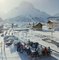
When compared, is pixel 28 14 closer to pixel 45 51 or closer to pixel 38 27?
pixel 38 27

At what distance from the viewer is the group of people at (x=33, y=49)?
1.45 metres

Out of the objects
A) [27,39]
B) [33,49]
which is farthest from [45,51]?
[27,39]

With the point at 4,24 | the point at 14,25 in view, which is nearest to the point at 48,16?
the point at 14,25

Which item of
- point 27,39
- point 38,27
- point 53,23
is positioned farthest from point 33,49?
point 53,23

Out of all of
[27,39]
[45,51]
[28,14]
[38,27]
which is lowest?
[45,51]

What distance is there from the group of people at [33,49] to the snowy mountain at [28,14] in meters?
0.26

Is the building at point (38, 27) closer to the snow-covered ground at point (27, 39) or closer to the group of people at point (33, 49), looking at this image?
the snow-covered ground at point (27, 39)

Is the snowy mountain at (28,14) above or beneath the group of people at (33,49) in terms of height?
above

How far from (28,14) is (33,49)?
38cm

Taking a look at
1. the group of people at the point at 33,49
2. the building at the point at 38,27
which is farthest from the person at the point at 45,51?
the building at the point at 38,27

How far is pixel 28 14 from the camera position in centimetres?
151

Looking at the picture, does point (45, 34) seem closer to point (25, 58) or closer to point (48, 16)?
point (48, 16)

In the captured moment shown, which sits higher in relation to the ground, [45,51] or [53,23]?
[53,23]

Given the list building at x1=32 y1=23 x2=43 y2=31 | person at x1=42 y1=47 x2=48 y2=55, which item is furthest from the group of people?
building at x1=32 y1=23 x2=43 y2=31
